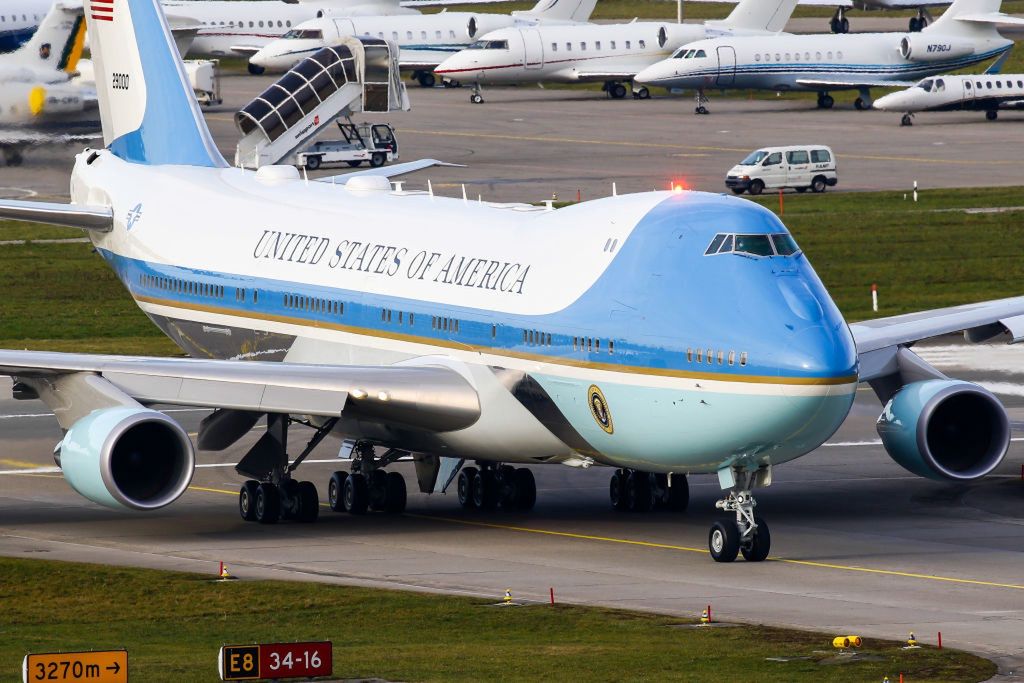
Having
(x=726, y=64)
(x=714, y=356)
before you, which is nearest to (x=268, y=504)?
(x=714, y=356)

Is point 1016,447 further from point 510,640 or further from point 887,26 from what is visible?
point 887,26

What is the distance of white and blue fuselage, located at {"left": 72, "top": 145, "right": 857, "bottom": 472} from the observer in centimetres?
3181

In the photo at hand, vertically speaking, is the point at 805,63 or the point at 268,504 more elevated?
the point at 805,63

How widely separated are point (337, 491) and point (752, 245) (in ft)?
36.5

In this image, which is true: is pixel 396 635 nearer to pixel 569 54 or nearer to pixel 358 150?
pixel 358 150

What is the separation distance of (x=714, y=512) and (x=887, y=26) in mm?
127642

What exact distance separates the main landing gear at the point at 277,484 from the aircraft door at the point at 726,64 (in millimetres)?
84026

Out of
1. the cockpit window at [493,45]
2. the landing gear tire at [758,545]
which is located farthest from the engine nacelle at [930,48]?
the landing gear tire at [758,545]

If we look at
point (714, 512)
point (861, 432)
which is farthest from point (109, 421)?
point (861, 432)

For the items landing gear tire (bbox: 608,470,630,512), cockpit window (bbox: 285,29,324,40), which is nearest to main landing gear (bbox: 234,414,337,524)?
landing gear tire (bbox: 608,470,630,512)

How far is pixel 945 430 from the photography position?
38781 millimetres

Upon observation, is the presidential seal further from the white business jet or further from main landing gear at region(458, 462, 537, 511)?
the white business jet

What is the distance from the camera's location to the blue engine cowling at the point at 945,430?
37688mm

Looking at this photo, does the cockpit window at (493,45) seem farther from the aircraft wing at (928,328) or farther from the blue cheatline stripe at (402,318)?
the aircraft wing at (928,328)
